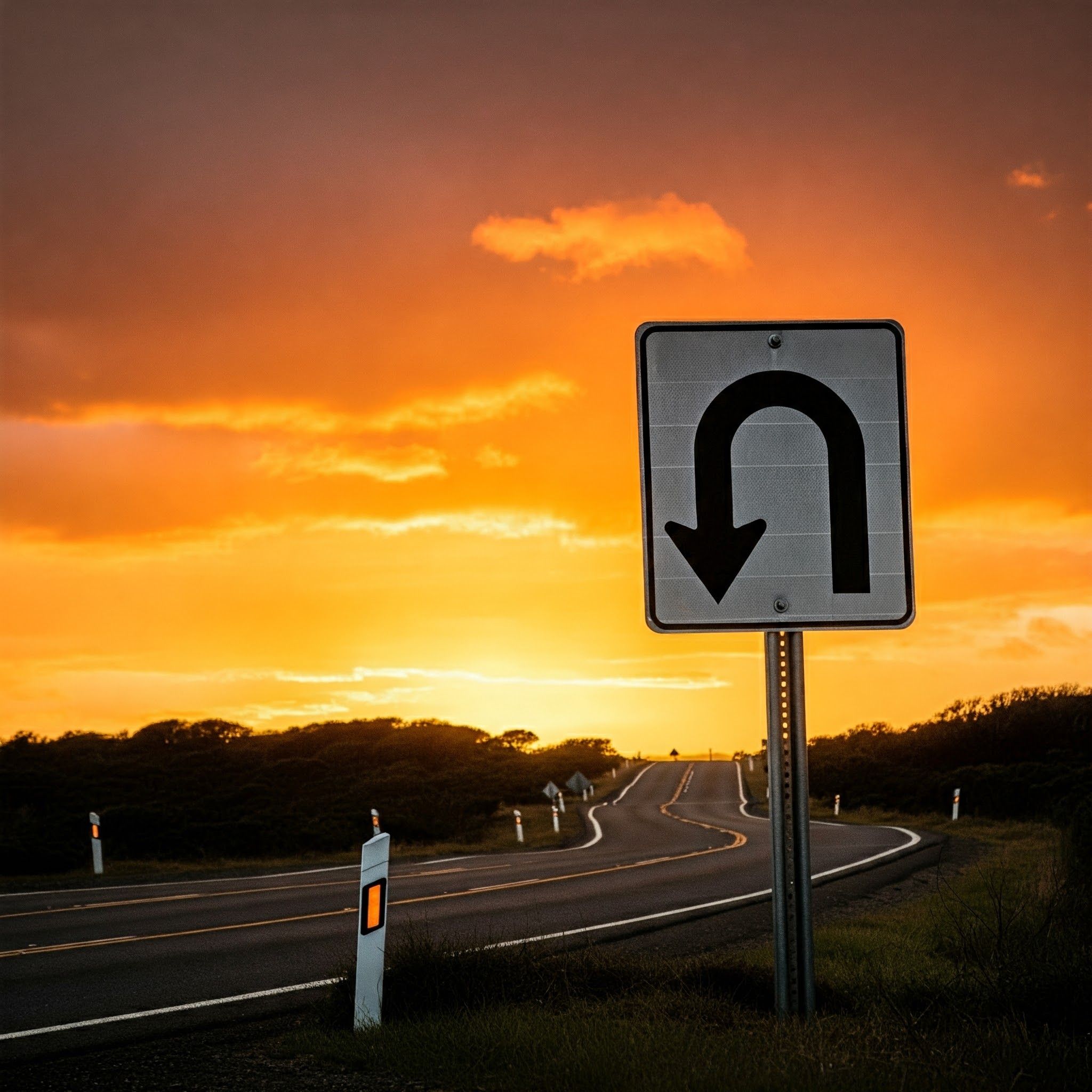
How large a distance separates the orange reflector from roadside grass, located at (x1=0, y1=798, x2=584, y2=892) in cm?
1355

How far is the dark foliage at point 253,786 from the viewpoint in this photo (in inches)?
958

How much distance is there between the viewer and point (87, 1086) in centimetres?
554

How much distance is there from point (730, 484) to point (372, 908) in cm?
300

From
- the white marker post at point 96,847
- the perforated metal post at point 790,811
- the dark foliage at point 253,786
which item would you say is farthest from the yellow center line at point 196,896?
the perforated metal post at point 790,811

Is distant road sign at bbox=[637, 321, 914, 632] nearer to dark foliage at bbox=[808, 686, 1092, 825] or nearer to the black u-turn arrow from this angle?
the black u-turn arrow

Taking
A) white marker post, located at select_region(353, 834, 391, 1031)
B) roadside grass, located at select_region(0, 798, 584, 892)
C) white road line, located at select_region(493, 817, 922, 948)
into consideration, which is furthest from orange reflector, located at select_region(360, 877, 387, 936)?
roadside grass, located at select_region(0, 798, 584, 892)

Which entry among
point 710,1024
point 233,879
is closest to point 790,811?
point 710,1024

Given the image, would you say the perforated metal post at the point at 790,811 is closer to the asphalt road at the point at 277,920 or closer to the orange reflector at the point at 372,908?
the orange reflector at the point at 372,908

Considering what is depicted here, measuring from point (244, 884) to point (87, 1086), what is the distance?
41.2 ft

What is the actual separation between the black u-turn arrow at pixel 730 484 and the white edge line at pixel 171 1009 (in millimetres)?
4054

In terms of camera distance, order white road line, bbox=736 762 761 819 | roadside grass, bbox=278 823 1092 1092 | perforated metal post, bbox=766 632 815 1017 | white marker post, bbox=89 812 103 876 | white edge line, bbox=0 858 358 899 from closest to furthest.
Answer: perforated metal post, bbox=766 632 815 1017, roadside grass, bbox=278 823 1092 1092, white edge line, bbox=0 858 358 899, white marker post, bbox=89 812 103 876, white road line, bbox=736 762 761 819

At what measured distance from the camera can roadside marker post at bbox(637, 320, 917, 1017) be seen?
4.20 meters

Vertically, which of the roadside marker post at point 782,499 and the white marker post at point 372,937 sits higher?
the roadside marker post at point 782,499

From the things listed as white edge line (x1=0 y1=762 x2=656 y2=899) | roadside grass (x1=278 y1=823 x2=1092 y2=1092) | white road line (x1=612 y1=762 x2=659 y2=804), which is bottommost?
white road line (x1=612 y1=762 x2=659 y2=804)
